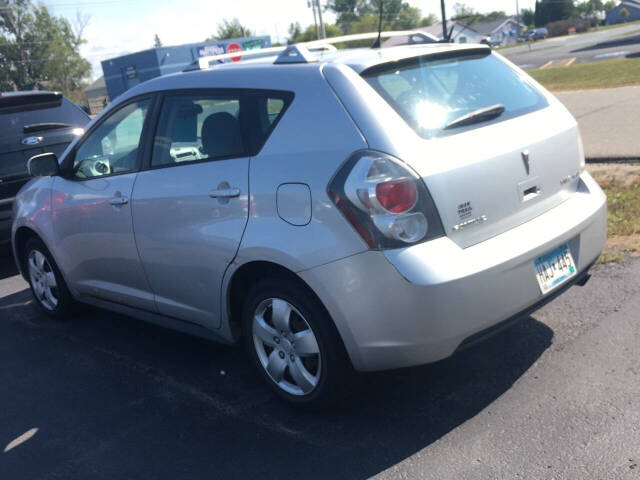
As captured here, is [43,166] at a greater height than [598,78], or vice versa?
[43,166]

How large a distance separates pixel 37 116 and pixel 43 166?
9.59ft

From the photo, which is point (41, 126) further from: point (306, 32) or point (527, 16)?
point (527, 16)

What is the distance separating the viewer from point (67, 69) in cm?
8288

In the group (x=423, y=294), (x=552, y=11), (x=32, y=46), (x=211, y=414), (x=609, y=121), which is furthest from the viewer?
(x=552, y=11)

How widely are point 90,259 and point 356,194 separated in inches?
101

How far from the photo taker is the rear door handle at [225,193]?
12.1ft

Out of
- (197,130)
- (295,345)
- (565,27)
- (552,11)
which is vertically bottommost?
(565,27)

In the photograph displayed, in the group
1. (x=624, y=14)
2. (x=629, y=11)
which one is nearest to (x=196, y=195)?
(x=624, y=14)

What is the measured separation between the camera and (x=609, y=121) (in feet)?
36.1

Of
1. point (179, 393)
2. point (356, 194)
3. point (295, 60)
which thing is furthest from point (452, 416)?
point (295, 60)

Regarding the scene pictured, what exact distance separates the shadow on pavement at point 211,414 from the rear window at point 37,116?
3469mm

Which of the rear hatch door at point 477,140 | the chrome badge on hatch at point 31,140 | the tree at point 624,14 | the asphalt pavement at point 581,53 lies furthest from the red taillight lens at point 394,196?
the tree at point 624,14

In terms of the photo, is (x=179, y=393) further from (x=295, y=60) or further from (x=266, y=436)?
(x=295, y=60)

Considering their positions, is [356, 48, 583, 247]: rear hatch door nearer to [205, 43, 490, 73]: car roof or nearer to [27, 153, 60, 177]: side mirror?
[205, 43, 490, 73]: car roof
